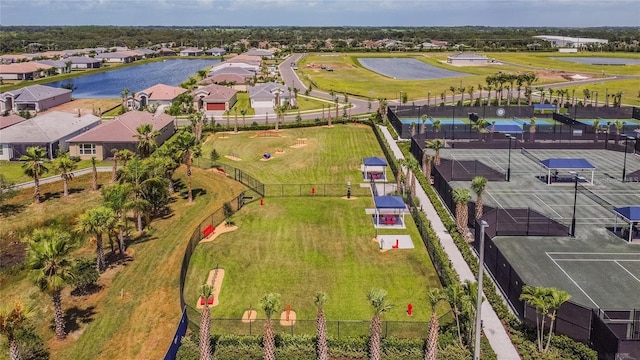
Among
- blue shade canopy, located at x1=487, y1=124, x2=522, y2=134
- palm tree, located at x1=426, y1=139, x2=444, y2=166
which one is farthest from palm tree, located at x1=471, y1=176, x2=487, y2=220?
blue shade canopy, located at x1=487, y1=124, x2=522, y2=134

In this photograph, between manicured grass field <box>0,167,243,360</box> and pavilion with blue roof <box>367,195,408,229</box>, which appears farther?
pavilion with blue roof <box>367,195,408,229</box>

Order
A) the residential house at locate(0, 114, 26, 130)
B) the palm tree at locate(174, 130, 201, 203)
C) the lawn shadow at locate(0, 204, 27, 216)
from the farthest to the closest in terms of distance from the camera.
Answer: the residential house at locate(0, 114, 26, 130), the palm tree at locate(174, 130, 201, 203), the lawn shadow at locate(0, 204, 27, 216)

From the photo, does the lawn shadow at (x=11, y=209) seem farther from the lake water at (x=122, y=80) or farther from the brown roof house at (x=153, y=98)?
the lake water at (x=122, y=80)

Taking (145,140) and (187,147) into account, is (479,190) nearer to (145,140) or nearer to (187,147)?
(187,147)

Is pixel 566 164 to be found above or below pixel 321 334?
above

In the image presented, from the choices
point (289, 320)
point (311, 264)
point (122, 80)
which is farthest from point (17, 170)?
point (122, 80)

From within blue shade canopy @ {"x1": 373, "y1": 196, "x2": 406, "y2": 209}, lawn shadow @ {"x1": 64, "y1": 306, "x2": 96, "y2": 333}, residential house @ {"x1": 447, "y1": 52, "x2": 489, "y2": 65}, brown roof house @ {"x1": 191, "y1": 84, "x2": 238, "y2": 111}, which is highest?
residential house @ {"x1": 447, "y1": 52, "x2": 489, "y2": 65}

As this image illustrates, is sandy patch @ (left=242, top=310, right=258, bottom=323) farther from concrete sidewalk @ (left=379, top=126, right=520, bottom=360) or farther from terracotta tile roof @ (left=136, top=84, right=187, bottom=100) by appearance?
terracotta tile roof @ (left=136, top=84, right=187, bottom=100)
